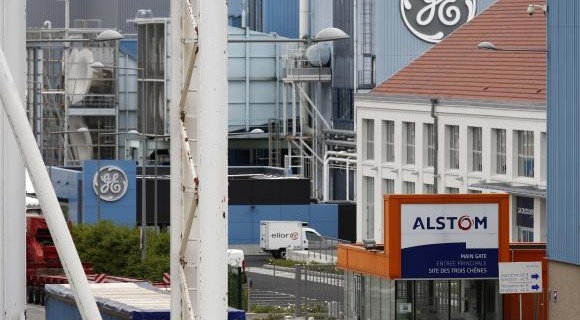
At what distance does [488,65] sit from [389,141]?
5.97 metres

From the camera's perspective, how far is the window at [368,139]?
6900 centimetres

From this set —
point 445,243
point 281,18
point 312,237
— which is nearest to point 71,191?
point 312,237

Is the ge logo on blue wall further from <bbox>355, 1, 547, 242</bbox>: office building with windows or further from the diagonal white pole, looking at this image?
the diagonal white pole

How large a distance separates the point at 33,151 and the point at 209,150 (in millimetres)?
943

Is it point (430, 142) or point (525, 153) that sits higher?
point (430, 142)

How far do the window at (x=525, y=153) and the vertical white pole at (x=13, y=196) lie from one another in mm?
43708

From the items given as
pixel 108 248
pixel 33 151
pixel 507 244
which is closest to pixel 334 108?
pixel 108 248

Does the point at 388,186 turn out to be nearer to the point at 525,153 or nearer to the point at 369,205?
the point at 369,205

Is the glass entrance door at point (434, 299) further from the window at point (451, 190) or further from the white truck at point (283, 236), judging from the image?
the white truck at point (283, 236)

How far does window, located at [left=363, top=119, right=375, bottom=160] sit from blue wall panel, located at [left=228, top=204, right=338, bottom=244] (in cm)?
1406

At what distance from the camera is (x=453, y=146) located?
207 feet

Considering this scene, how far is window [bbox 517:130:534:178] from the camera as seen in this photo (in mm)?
56438

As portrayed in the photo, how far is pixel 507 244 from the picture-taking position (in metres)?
36.8

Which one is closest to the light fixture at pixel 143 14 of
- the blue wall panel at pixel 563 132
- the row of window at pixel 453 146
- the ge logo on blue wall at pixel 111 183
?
the ge logo on blue wall at pixel 111 183
